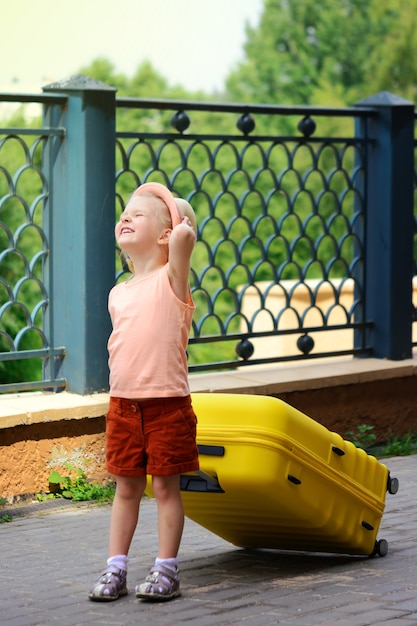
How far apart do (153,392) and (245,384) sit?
96.1 inches

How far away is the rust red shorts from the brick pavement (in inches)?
17.4

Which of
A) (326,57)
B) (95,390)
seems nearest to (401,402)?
(95,390)

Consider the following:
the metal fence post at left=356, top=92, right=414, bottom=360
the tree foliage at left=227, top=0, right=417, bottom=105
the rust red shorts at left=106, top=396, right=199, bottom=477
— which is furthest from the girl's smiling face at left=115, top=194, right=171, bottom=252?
the tree foliage at left=227, top=0, right=417, bottom=105

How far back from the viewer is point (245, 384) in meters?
6.59

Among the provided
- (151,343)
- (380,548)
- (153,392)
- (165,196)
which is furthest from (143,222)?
(380,548)

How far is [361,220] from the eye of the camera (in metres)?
7.53

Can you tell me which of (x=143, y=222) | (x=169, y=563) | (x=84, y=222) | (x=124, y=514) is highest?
(x=84, y=222)

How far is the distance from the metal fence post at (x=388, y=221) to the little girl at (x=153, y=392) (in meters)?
3.28

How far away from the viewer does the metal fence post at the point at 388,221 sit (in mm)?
7383

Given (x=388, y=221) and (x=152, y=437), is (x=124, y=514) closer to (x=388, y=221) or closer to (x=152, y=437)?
(x=152, y=437)

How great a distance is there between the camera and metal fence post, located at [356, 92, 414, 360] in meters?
7.38

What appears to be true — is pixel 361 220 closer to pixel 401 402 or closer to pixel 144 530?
pixel 401 402

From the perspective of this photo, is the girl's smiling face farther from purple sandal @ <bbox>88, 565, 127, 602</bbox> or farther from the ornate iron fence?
the ornate iron fence

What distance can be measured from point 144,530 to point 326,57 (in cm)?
5957
